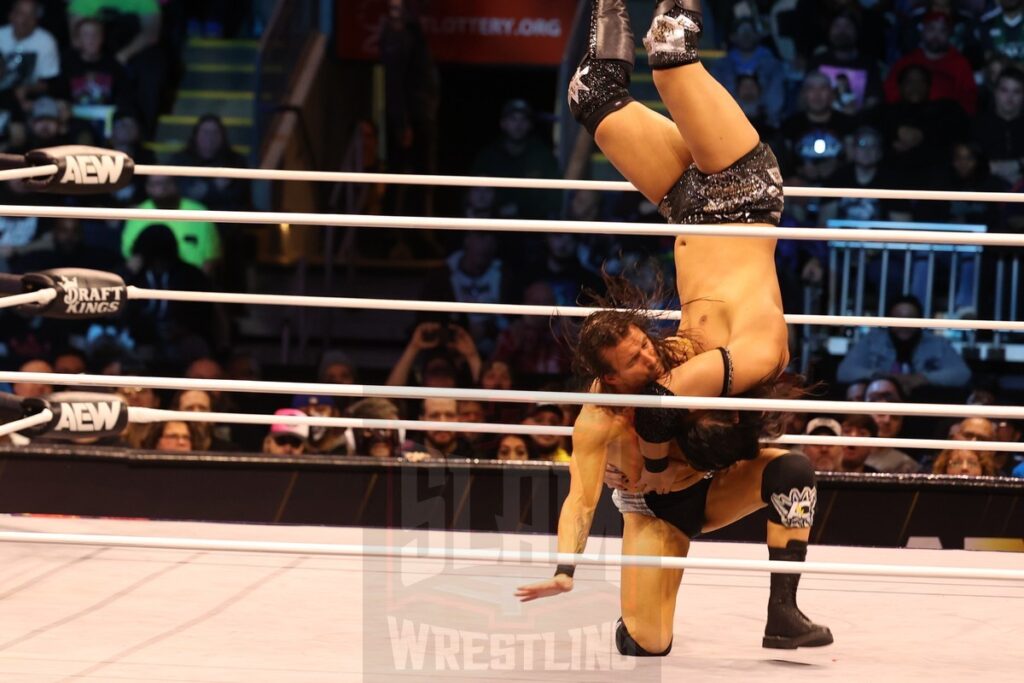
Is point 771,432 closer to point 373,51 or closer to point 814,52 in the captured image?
point 814,52

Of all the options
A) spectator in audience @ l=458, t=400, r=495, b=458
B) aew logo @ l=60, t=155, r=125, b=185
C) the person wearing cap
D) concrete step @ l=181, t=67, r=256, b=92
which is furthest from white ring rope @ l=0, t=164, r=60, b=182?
concrete step @ l=181, t=67, r=256, b=92

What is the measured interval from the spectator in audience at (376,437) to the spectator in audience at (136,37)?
253 cm

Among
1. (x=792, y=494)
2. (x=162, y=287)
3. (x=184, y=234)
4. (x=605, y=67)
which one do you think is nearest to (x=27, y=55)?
(x=184, y=234)

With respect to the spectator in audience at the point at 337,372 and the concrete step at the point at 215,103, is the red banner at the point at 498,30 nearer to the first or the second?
the concrete step at the point at 215,103

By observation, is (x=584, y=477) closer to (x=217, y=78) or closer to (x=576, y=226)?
(x=576, y=226)

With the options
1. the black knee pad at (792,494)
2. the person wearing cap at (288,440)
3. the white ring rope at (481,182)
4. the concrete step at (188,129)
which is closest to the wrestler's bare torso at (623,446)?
the black knee pad at (792,494)

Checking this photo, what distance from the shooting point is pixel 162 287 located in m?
4.90

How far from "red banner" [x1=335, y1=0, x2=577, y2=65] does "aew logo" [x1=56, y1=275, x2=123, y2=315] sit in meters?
3.93

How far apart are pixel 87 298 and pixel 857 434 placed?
7.00 feet

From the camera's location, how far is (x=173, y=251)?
16.4ft

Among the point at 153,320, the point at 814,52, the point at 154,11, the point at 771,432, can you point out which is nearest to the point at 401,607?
the point at 771,432

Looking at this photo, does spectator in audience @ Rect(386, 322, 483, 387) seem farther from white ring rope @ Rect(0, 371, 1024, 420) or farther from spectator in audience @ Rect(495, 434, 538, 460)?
white ring rope @ Rect(0, 371, 1024, 420)

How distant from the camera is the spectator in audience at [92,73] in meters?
5.69

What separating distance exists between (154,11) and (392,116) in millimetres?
1148
